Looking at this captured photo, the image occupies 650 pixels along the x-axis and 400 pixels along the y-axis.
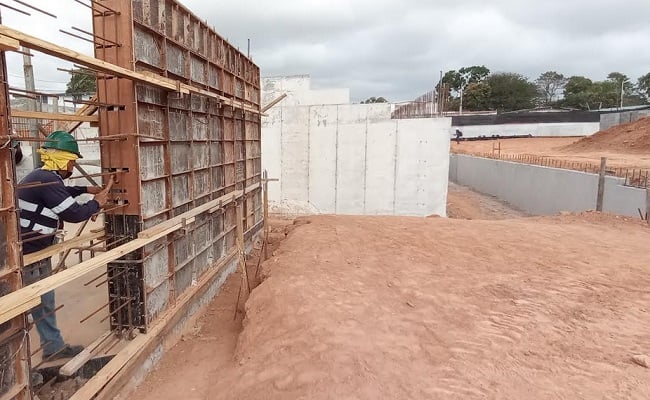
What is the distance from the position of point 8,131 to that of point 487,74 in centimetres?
7041

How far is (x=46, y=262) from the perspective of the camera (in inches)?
163

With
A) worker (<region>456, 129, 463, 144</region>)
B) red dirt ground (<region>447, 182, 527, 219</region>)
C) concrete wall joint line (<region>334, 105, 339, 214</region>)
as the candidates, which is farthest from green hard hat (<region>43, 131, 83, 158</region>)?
worker (<region>456, 129, 463, 144</region>)

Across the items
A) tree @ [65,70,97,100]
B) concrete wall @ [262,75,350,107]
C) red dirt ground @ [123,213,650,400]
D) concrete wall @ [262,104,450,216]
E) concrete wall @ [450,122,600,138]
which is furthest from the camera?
concrete wall @ [450,122,600,138]

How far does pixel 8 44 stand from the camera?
234 cm

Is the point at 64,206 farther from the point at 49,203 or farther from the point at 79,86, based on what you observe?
the point at 79,86

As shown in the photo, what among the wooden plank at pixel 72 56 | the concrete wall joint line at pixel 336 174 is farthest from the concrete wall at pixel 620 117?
the wooden plank at pixel 72 56

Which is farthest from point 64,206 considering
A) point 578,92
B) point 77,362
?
→ point 578,92

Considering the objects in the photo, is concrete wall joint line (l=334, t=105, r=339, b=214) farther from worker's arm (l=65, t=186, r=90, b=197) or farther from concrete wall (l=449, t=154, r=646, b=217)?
worker's arm (l=65, t=186, r=90, b=197)

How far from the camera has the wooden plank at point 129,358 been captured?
3531 millimetres

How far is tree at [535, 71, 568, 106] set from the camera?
64.4m

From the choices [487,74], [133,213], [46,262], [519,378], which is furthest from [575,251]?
[487,74]

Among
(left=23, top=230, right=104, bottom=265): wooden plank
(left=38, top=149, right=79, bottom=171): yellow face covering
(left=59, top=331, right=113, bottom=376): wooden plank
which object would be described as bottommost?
(left=59, top=331, right=113, bottom=376): wooden plank

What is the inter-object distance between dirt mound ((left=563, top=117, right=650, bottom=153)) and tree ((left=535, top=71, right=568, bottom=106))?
4104 cm

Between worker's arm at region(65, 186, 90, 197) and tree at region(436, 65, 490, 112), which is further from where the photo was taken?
tree at region(436, 65, 490, 112)
